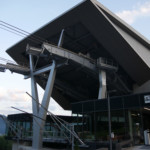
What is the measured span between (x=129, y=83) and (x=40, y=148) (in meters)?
22.1

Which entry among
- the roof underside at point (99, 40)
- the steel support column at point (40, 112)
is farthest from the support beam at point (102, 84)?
the steel support column at point (40, 112)

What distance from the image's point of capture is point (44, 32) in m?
37.1

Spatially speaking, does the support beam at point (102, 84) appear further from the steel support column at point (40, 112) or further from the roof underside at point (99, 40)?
the steel support column at point (40, 112)

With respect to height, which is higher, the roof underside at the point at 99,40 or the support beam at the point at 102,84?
the roof underside at the point at 99,40

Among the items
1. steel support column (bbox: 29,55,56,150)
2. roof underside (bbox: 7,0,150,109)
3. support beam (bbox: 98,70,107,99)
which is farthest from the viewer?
support beam (bbox: 98,70,107,99)

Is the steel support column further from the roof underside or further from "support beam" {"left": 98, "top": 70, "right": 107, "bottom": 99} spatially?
"support beam" {"left": 98, "top": 70, "right": 107, "bottom": 99}

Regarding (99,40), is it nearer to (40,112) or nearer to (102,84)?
(102,84)

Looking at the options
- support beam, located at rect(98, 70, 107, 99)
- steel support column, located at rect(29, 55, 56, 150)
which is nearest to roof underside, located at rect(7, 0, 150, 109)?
support beam, located at rect(98, 70, 107, 99)

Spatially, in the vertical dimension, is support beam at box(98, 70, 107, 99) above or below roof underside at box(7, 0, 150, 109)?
below

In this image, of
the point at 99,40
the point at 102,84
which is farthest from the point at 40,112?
the point at 99,40

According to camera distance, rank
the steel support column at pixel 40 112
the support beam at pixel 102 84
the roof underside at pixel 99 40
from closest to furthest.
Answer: the roof underside at pixel 99 40 < the steel support column at pixel 40 112 < the support beam at pixel 102 84

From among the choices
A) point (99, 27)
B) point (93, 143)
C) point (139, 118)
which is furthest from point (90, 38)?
point (93, 143)

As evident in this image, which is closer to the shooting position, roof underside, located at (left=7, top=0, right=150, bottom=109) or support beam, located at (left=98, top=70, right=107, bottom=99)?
roof underside, located at (left=7, top=0, right=150, bottom=109)

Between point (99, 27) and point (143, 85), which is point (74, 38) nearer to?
point (99, 27)
